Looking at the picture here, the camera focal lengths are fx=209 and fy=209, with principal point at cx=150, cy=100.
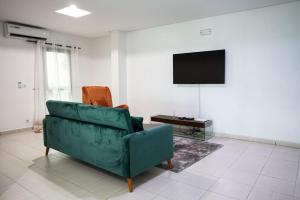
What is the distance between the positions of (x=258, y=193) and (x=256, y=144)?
1.92 metres

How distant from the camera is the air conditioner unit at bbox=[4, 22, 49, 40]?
481 centimetres

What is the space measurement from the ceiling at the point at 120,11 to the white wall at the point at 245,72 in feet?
0.88

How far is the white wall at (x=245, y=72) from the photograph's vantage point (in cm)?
375

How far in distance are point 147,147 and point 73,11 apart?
126 inches

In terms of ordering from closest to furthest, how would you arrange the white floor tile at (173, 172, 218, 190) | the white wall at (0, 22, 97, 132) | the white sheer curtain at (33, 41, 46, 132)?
the white floor tile at (173, 172, 218, 190), the white wall at (0, 22, 97, 132), the white sheer curtain at (33, 41, 46, 132)

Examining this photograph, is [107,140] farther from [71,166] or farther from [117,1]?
[117,1]

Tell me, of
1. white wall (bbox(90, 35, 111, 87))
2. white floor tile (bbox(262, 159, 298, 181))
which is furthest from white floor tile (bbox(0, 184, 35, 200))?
white wall (bbox(90, 35, 111, 87))

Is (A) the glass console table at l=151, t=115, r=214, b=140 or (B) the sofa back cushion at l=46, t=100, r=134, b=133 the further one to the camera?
(A) the glass console table at l=151, t=115, r=214, b=140

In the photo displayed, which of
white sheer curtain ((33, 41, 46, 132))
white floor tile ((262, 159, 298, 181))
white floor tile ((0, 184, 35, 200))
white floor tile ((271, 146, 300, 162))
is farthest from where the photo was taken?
white sheer curtain ((33, 41, 46, 132))

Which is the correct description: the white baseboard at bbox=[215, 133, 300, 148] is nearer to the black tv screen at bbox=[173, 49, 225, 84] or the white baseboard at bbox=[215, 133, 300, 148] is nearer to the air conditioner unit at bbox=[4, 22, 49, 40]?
the black tv screen at bbox=[173, 49, 225, 84]

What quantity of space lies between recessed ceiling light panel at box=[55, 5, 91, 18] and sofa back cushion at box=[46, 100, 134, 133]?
1.89 metres

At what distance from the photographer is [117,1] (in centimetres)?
362

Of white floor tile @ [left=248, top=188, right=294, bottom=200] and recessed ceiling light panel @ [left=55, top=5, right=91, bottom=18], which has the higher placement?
recessed ceiling light panel @ [left=55, top=5, right=91, bottom=18]

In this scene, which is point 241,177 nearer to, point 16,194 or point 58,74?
point 16,194
